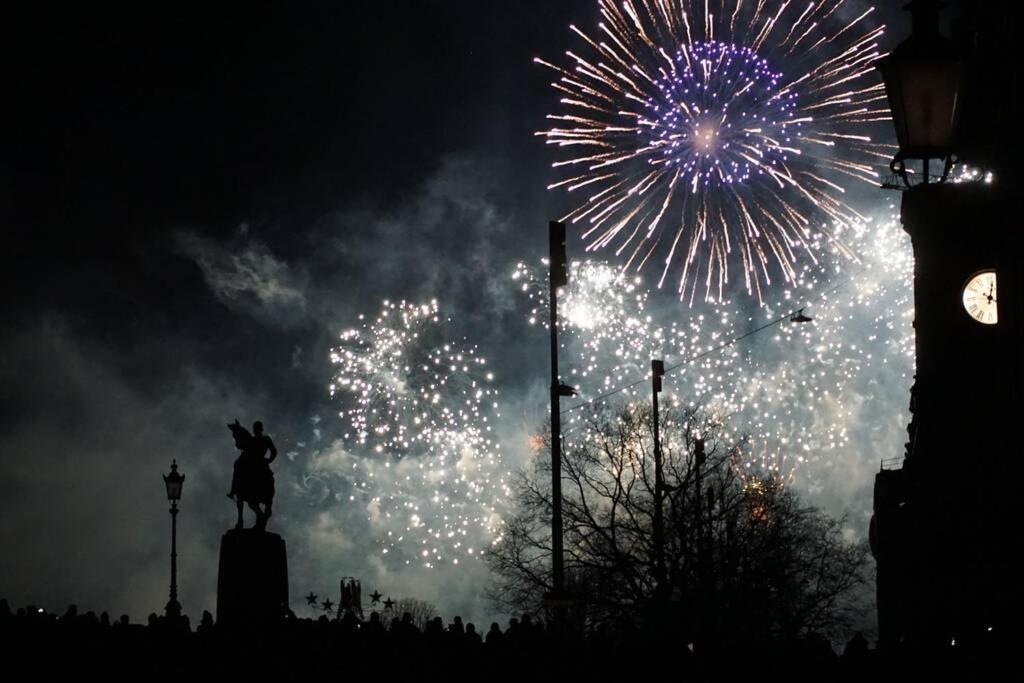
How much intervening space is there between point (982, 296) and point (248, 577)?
680 inches

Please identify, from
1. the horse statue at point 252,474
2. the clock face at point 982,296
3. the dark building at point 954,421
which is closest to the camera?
the horse statue at point 252,474

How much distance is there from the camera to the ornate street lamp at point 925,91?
26.5ft

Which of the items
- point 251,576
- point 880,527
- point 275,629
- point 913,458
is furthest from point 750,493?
point 275,629

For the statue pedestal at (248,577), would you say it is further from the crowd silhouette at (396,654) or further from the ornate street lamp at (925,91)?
the ornate street lamp at (925,91)

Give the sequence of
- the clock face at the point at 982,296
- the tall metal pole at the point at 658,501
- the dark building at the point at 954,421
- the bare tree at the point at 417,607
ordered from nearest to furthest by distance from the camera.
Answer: the dark building at the point at 954,421 < the clock face at the point at 982,296 < the tall metal pole at the point at 658,501 < the bare tree at the point at 417,607

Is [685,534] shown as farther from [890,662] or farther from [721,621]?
[890,662]

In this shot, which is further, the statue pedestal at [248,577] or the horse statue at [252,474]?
the horse statue at [252,474]

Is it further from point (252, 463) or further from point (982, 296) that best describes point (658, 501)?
point (252, 463)

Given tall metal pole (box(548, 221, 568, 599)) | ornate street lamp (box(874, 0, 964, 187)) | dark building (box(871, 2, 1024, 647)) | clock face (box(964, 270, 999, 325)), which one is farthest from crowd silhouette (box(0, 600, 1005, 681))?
clock face (box(964, 270, 999, 325))

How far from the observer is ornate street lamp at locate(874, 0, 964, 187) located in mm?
8086

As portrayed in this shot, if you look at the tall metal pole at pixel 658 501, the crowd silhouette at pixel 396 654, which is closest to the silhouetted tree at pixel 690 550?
the tall metal pole at pixel 658 501

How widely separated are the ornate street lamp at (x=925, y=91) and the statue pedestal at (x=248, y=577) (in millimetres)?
18722

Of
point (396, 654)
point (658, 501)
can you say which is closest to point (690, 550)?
point (658, 501)

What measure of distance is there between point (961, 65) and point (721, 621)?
1299 inches
